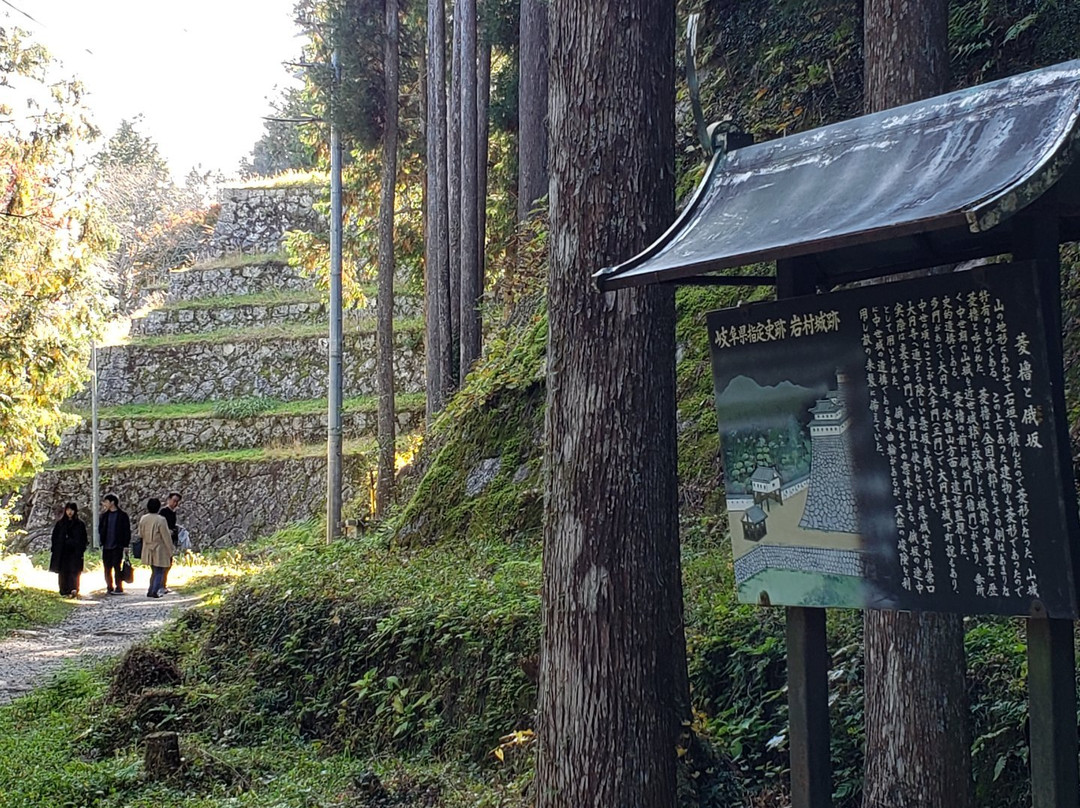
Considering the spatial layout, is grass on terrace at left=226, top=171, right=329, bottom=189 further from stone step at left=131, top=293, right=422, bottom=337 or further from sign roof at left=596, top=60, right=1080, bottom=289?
sign roof at left=596, top=60, right=1080, bottom=289

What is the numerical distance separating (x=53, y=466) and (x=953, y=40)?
2587 cm

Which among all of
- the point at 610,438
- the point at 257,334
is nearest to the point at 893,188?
the point at 610,438

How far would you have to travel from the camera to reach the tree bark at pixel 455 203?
633 inches

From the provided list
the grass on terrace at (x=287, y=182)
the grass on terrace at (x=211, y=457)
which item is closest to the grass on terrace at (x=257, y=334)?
the grass on terrace at (x=211, y=457)

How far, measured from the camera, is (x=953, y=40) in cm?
918

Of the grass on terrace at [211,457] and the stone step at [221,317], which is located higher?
the stone step at [221,317]

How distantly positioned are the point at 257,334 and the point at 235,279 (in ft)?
11.0

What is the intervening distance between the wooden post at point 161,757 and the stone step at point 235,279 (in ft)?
88.8

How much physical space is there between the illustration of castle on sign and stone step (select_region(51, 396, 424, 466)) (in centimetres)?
2507

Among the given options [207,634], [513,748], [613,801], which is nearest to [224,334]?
[207,634]

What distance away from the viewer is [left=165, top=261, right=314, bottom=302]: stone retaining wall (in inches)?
1319

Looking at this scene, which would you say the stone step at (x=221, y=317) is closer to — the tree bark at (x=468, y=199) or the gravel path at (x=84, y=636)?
the gravel path at (x=84, y=636)

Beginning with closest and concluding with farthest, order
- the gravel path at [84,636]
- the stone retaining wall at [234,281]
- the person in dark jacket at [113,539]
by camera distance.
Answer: the gravel path at [84,636]
the person in dark jacket at [113,539]
the stone retaining wall at [234,281]

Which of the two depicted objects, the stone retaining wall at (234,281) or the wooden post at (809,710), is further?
the stone retaining wall at (234,281)
